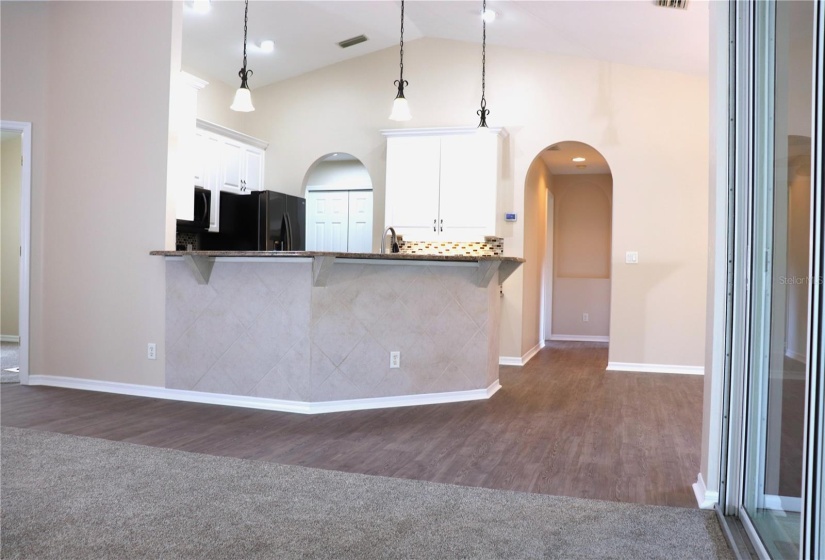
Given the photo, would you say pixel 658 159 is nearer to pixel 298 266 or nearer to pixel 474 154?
pixel 474 154

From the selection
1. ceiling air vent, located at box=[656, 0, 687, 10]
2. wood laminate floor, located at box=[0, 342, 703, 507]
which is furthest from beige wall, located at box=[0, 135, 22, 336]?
ceiling air vent, located at box=[656, 0, 687, 10]

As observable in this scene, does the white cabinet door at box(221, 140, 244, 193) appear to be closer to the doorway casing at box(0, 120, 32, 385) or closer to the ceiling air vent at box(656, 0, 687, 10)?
the doorway casing at box(0, 120, 32, 385)

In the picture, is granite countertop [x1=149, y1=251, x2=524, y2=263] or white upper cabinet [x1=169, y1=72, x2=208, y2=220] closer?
granite countertop [x1=149, y1=251, x2=524, y2=263]

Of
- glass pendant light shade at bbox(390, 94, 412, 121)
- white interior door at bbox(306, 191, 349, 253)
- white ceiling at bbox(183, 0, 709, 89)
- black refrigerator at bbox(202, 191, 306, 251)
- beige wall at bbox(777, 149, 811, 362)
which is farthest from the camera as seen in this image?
white interior door at bbox(306, 191, 349, 253)

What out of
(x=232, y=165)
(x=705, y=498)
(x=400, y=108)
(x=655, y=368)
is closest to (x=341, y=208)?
(x=232, y=165)

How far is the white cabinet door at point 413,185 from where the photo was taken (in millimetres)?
6430

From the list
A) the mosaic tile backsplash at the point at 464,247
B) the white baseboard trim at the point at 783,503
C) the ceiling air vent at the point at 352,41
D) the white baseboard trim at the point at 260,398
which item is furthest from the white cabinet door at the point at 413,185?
the white baseboard trim at the point at 783,503

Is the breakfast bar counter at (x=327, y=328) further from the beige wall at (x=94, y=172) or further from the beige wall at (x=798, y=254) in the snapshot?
the beige wall at (x=798, y=254)

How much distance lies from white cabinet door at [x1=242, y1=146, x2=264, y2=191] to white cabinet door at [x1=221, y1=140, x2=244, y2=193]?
85 millimetres

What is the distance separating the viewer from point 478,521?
7.81ft

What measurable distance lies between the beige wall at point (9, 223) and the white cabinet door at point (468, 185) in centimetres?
550

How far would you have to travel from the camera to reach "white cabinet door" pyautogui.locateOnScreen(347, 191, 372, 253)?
8.69 metres

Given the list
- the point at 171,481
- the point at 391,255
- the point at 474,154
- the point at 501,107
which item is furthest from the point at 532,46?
the point at 171,481

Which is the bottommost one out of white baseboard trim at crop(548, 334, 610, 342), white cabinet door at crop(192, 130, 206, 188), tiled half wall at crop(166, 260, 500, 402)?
white baseboard trim at crop(548, 334, 610, 342)
